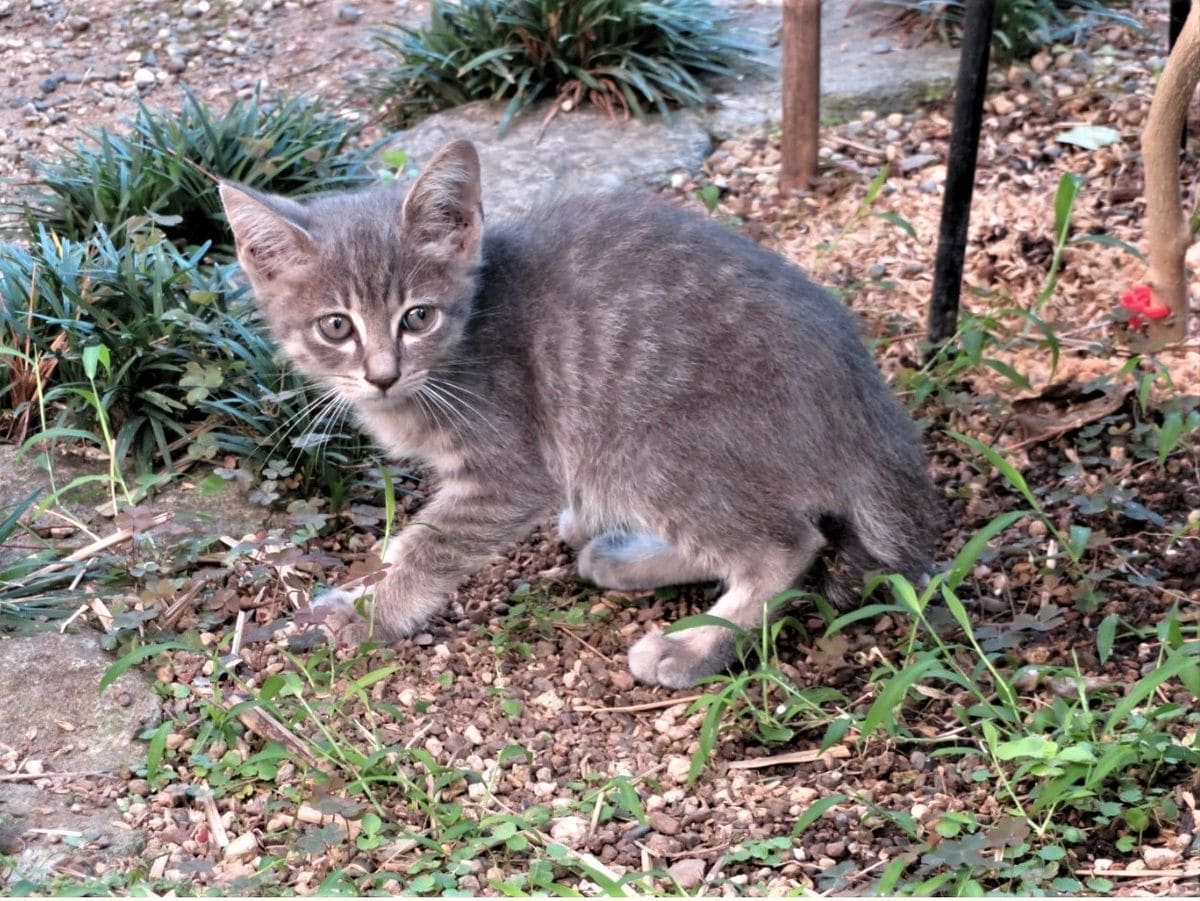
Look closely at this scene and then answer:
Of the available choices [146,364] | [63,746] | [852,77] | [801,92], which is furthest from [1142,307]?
[63,746]

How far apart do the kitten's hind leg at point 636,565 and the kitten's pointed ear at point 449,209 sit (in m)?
0.95

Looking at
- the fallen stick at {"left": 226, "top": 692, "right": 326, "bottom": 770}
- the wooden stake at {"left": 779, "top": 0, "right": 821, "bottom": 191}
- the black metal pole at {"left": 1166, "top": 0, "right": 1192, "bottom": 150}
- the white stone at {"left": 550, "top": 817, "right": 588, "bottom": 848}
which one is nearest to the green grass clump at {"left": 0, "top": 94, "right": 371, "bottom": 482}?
the fallen stick at {"left": 226, "top": 692, "right": 326, "bottom": 770}

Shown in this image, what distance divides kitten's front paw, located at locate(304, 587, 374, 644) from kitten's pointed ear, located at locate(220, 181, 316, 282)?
3.02 feet

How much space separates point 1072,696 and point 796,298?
1241mm

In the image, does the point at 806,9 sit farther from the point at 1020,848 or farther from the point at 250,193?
the point at 1020,848

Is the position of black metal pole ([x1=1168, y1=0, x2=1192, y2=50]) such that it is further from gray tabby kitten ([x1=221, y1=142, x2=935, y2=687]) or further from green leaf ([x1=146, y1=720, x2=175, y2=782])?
green leaf ([x1=146, y1=720, x2=175, y2=782])

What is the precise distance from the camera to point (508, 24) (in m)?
6.64

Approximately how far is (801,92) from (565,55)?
1.34m

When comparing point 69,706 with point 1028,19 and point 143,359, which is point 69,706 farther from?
point 1028,19

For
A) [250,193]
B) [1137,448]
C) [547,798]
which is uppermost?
[250,193]

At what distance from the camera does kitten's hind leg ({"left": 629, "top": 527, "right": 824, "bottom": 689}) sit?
3.78 meters

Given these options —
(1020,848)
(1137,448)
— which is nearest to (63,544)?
(1020,848)

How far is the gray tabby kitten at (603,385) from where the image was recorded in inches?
147

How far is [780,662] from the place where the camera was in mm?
3854
